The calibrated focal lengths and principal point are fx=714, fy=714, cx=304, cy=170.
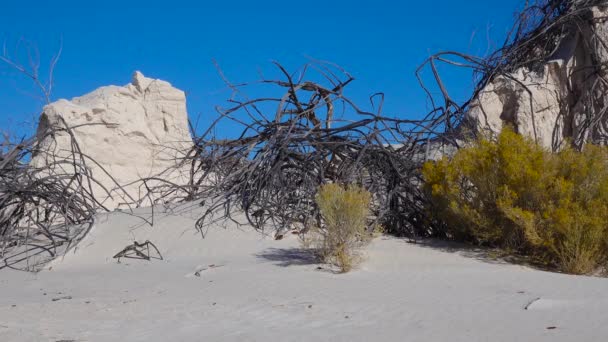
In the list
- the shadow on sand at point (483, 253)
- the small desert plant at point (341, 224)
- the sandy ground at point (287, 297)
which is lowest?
the sandy ground at point (287, 297)

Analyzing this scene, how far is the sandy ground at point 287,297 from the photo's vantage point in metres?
5.10

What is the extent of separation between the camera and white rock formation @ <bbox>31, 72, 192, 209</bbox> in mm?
14852

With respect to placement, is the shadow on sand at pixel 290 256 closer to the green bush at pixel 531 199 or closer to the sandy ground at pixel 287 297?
the sandy ground at pixel 287 297

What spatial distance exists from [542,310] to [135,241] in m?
5.86

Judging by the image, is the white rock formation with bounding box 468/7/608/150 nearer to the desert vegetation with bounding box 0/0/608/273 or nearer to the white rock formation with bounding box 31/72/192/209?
the desert vegetation with bounding box 0/0/608/273

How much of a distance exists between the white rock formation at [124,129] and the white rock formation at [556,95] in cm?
640

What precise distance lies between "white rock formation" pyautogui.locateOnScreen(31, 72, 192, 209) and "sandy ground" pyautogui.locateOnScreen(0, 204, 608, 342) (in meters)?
5.48

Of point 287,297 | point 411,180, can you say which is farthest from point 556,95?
point 287,297

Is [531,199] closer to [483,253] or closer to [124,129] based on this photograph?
[483,253]

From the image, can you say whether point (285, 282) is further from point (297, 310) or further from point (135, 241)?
point (135, 241)

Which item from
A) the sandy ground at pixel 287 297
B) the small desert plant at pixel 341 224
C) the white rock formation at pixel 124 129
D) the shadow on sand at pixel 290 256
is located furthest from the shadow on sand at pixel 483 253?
the white rock formation at pixel 124 129

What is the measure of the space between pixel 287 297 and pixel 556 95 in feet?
22.1

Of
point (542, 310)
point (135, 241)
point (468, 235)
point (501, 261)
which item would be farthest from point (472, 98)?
point (542, 310)

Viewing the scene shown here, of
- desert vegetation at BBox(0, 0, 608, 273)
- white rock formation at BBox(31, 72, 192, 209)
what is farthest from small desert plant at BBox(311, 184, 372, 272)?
white rock formation at BBox(31, 72, 192, 209)
